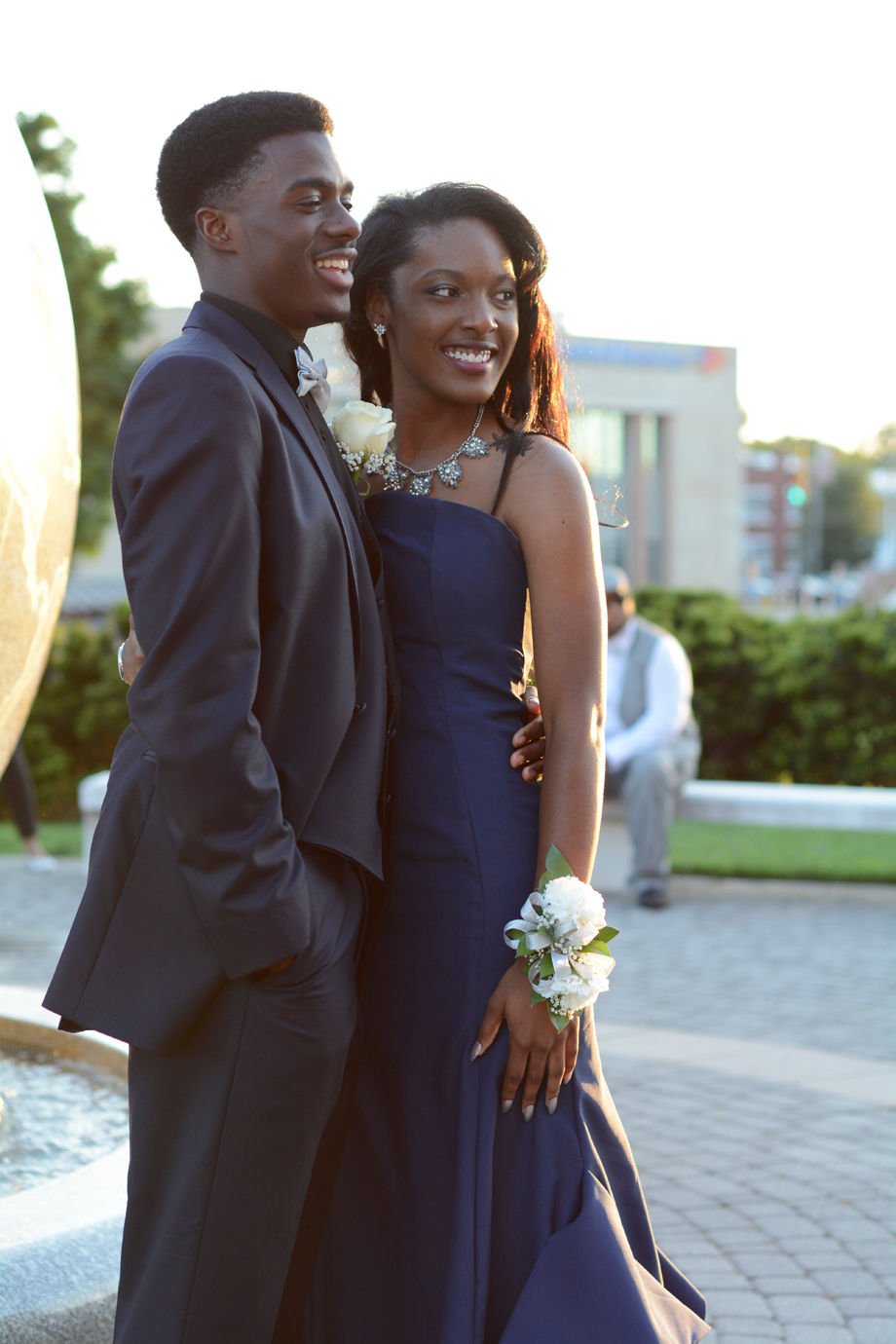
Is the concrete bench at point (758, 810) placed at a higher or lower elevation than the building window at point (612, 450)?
lower

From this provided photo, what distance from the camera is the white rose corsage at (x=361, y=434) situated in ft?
9.27

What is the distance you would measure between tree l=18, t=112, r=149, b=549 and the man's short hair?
23.3 metres

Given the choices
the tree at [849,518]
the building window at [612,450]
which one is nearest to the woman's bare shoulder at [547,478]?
the building window at [612,450]

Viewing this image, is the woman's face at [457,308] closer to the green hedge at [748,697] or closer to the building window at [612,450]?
the green hedge at [748,697]

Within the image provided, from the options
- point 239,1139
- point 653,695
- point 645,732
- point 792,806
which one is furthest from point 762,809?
point 239,1139

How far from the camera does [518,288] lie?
298cm


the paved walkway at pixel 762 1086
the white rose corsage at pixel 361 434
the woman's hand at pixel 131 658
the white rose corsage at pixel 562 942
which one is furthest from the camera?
the paved walkway at pixel 762 1086

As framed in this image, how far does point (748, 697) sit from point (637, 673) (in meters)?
4.44

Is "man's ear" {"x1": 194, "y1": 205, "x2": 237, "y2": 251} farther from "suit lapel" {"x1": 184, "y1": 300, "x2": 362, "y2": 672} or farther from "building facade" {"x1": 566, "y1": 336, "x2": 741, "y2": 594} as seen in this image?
"building facade" {"x1": 566, "y1": 336, "x2": 741, "y2": 594}

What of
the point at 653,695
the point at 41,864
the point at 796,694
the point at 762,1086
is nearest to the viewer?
the point at 762,1086

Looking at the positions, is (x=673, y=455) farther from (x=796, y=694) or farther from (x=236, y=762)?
(x=236, y=762)

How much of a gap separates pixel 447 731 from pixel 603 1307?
38.0 inches

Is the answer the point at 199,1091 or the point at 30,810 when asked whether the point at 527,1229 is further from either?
the point at 30,810

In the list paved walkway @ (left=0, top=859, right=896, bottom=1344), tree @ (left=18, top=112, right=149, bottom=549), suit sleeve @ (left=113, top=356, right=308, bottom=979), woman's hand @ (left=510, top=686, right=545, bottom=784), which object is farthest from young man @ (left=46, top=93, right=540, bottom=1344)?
tree @ (left=18, top=112, right=149, bottom=549)
